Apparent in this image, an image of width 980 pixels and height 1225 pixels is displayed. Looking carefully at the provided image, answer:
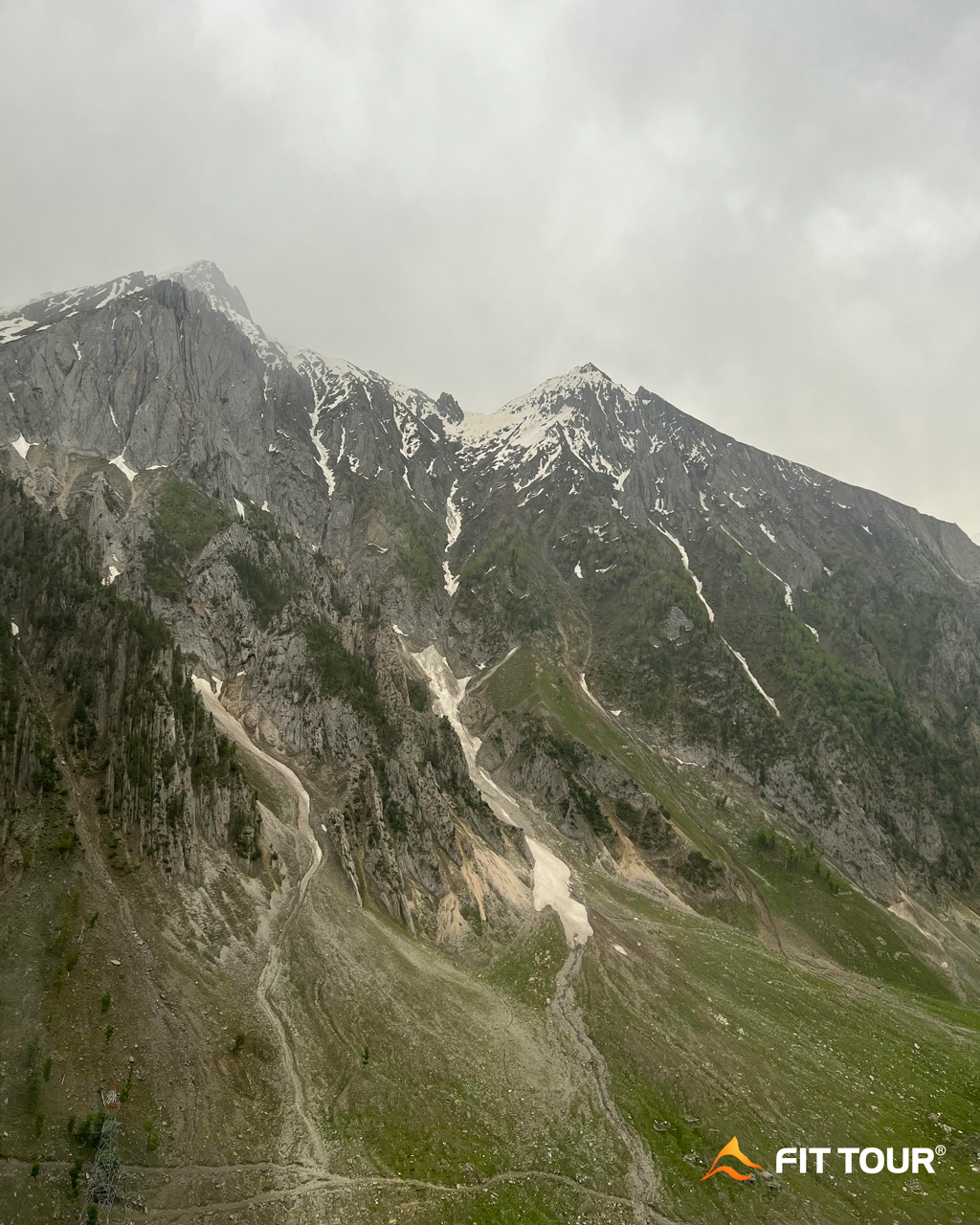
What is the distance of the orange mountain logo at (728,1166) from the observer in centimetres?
4147

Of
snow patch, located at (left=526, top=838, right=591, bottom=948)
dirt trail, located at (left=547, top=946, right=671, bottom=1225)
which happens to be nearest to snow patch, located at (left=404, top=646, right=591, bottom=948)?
snow patch, located at (left=526, top=838, right=591, bottom=948)

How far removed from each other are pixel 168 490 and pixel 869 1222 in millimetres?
196843

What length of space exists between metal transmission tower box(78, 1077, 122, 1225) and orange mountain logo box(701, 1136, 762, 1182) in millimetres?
37687

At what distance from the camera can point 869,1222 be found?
38.2 metres

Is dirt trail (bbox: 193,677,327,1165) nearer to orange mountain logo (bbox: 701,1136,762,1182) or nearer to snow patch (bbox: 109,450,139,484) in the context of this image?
orange mountain logo (bbox: 701,1136,762,1182)

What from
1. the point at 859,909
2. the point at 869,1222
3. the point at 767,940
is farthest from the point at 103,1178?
the point at 859,909

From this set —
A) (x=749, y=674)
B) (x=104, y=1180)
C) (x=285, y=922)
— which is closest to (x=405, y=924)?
(x=285, y=922)

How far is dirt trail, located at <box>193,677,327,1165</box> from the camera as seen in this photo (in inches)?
1569

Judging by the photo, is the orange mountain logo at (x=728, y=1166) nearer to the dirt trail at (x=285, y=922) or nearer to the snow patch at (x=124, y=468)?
the dirt trail at (x=285, y=922)

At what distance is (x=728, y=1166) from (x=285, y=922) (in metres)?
43.0

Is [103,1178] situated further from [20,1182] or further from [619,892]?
[619,892]

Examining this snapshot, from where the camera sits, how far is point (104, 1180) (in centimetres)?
3078

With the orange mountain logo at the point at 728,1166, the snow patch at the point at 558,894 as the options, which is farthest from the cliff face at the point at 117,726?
the orange mountain logo at the point at 728,1166

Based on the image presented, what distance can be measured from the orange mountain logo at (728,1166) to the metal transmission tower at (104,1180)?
3769 centimetres
